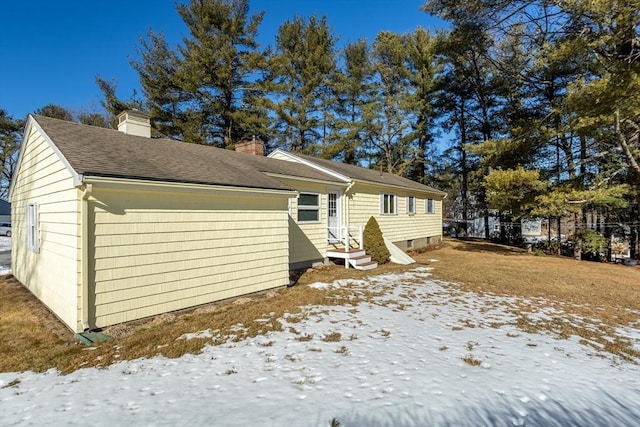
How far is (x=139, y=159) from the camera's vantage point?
6328 millimetres

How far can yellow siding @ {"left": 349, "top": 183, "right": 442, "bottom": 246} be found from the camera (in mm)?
12844

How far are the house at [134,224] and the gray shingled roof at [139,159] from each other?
3 cm

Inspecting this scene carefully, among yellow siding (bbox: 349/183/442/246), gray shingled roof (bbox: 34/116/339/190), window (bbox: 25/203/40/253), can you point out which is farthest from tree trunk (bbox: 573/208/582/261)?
window (bbox: 25/203/40/253)

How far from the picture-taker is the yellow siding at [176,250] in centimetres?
508

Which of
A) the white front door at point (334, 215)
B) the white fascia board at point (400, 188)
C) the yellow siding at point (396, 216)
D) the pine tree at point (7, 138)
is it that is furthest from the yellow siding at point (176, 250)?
the pine tree at point (7, 138)

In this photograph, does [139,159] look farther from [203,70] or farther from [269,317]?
[203,70]

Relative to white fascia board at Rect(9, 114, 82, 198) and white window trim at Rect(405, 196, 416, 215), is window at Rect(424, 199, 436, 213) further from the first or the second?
white fascia board at Rect(9, 114, 82, 198)

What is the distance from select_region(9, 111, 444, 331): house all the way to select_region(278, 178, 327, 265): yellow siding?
118 centimetres

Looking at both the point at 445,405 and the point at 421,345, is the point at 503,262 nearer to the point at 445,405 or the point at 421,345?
the point at 421,345

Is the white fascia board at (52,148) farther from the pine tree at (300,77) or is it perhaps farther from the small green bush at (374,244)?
the pine tree at (300,77)

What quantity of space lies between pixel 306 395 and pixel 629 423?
9.58 feet

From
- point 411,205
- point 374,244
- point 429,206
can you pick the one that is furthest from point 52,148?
point 429,206

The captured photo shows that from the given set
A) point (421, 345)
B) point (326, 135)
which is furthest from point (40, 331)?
point (326, 135)

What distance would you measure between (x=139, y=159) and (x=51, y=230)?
2066 mm
